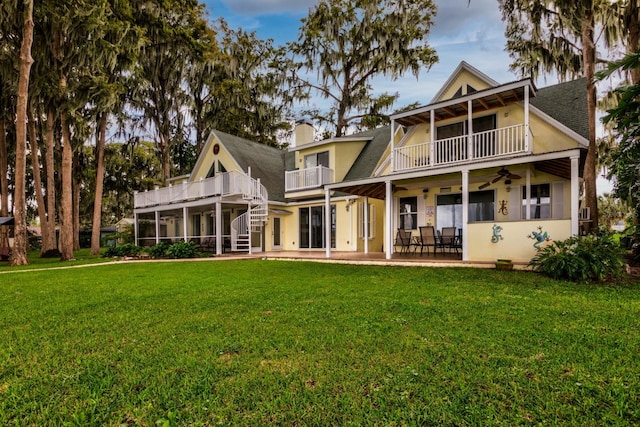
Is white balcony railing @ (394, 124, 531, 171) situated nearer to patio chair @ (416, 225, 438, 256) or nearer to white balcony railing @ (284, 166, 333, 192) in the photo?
patio chair @ (416, 225, 438, 256)

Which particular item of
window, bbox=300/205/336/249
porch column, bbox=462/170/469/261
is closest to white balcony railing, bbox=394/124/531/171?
porch column, bbox=462/170/469/261

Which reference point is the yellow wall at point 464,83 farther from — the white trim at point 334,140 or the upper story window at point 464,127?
the white trim at point 334,140

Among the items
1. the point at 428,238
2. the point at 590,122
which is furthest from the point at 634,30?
the point at 428,238

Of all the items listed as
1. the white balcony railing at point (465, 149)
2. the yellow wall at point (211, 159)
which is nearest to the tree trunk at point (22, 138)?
the yellow wall at point (211, 159)

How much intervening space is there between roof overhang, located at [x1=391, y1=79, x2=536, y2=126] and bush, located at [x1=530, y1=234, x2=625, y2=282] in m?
4.72

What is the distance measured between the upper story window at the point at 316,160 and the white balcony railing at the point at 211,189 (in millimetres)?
2599

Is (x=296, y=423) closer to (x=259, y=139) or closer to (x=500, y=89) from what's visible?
(x=500, y=89)

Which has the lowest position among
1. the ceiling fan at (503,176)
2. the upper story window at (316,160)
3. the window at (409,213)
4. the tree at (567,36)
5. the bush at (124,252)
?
the bush at (124,252)

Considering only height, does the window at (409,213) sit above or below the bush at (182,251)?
above

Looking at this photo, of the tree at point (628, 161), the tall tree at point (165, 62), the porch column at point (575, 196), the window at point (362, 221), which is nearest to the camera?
the tree at point (628, 161)

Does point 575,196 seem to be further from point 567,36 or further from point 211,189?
point 211,189

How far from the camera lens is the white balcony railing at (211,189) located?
15.9 metres

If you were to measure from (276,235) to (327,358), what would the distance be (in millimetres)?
14458

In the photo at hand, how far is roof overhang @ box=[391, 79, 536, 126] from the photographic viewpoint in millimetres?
10055
